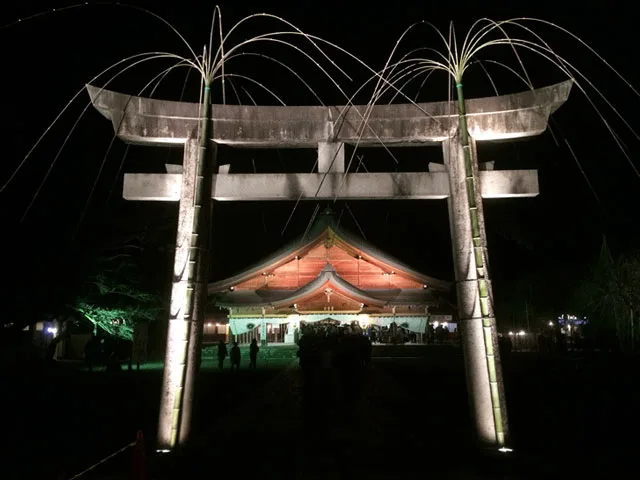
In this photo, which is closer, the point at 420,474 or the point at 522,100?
the point at 420,474

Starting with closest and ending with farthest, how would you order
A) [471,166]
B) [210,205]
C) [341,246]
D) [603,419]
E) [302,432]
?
[471,166], [210,205], [302,432], [603,419], [341,246]

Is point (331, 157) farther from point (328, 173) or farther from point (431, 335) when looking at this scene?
point (431, 335)

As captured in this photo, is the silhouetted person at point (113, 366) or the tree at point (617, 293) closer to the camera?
the silhouetted person at point (113, 366)

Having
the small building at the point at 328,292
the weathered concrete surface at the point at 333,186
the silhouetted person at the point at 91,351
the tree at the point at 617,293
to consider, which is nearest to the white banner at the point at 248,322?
the small building at the point at 328,292

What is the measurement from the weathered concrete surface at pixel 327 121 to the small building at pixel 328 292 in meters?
14.1

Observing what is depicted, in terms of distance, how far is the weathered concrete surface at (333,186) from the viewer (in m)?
6.93

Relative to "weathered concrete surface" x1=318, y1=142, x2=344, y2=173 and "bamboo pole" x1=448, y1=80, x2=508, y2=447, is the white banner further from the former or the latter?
"bamboo pole" x1=448, y1=80, x2=508, y2=447

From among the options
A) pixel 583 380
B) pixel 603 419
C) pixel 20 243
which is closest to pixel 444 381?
pixel 583 380

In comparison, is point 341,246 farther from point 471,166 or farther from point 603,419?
point 471,166

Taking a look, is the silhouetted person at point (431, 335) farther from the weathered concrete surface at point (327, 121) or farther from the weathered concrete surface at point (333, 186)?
the weathered concrete surface at point (327, 121)

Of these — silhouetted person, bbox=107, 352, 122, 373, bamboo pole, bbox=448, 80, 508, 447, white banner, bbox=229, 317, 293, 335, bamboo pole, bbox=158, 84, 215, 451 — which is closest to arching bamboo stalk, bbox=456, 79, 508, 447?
bamboo pole, bbox=448, 80, 508, 447

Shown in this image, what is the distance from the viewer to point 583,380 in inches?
581

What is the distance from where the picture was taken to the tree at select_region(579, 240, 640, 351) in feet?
79.6

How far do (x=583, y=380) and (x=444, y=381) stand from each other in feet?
14.0
